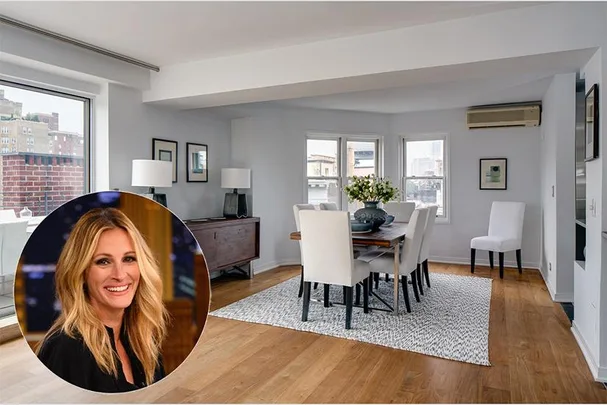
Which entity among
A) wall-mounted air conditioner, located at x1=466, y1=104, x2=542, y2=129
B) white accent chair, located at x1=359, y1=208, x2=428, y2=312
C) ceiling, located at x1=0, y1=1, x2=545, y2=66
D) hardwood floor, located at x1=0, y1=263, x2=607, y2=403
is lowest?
hardwood floor, located at x1=0, y1=263, x2=607, y2=403

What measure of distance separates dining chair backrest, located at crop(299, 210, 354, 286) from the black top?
99.2 inches

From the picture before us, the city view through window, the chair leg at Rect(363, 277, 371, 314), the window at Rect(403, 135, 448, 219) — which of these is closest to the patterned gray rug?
the chair leg at Rect(363, 277, 371, 314)

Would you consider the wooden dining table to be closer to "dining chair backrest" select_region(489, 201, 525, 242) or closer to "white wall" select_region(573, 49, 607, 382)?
"white wall" select_region(573, 49, 607, 382)

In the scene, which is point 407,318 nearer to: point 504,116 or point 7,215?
point 7,215

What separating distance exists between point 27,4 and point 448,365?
11.8ft

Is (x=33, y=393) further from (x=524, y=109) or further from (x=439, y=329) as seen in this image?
(x=524, y=109)

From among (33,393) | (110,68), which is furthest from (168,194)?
(33,393)

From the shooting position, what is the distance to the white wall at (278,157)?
5855 mm

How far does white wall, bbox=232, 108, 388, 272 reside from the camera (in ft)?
19.2

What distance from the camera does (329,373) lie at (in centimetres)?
266

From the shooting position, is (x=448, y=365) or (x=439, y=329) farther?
(x=439, y=329)

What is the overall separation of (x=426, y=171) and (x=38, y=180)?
5245mm

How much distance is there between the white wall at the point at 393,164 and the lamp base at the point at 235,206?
299mm

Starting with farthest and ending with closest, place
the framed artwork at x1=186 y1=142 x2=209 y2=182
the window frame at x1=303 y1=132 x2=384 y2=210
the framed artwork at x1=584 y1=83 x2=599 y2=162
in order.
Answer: the window frame at x1=303 y1=132 x2=384 y2=210
the framed artwork at x1=186 y1=142 x2=209 y2=182
the framed artwork at x1=584 y1=83 x2=599 y2=162
